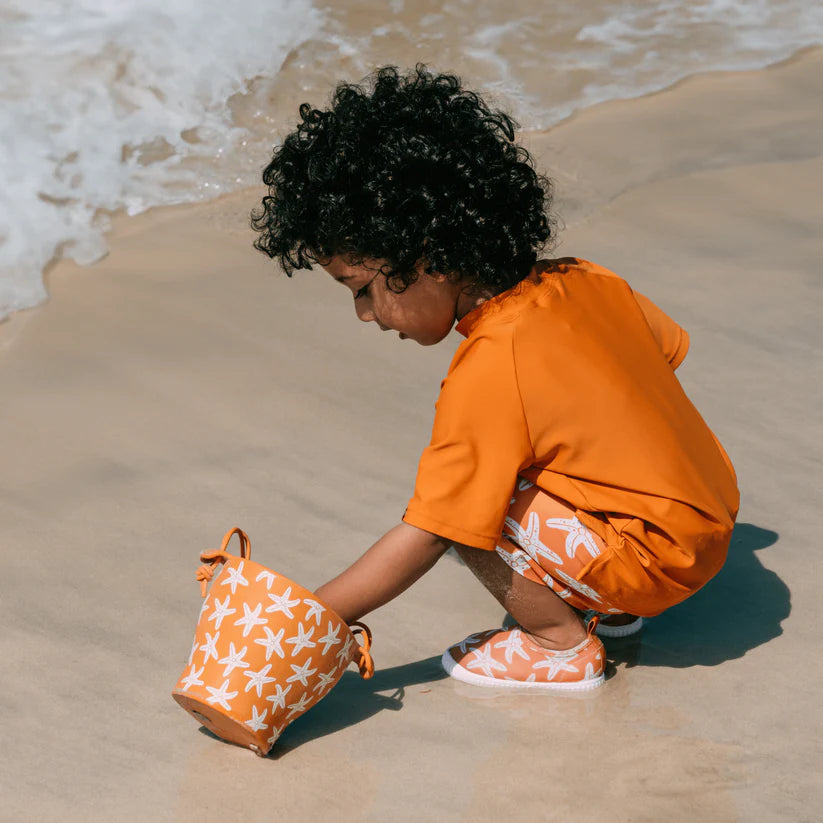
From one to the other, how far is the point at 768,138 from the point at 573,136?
0.69m

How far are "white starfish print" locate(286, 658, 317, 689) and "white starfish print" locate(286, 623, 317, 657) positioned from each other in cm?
2

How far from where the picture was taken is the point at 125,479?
263cm

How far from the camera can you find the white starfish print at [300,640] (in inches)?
71.8

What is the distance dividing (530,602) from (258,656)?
19.0 inches

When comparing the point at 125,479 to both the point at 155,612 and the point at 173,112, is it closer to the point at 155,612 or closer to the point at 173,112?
the point at 155,612

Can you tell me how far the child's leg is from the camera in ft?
6.49

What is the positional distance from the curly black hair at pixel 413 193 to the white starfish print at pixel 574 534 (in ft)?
1.29

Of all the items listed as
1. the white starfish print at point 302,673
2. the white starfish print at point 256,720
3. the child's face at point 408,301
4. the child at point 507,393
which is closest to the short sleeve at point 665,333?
the child at point 507,393

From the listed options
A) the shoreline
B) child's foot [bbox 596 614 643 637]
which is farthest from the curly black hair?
the shoreline

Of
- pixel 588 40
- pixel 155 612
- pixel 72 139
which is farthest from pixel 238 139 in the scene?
pixel 155 612

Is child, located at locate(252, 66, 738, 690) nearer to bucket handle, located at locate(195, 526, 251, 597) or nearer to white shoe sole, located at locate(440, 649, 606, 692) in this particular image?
white shoe sole, located at locate(440, 649, 606, 692)

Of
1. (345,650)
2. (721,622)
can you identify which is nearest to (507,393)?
(345,650)

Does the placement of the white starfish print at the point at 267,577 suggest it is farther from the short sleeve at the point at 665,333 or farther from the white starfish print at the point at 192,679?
the short sleeve at the point at 665,333

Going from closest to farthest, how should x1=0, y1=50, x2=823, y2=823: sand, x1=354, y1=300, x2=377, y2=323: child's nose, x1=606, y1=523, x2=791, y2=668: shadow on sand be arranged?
x1=0, y1=50, x2=823, y2=823: sand → x1=354, y1=300, x2=377, y2=323: child's nose → x1=606, y1=523, x2=791, y2=668: shadow on sand
